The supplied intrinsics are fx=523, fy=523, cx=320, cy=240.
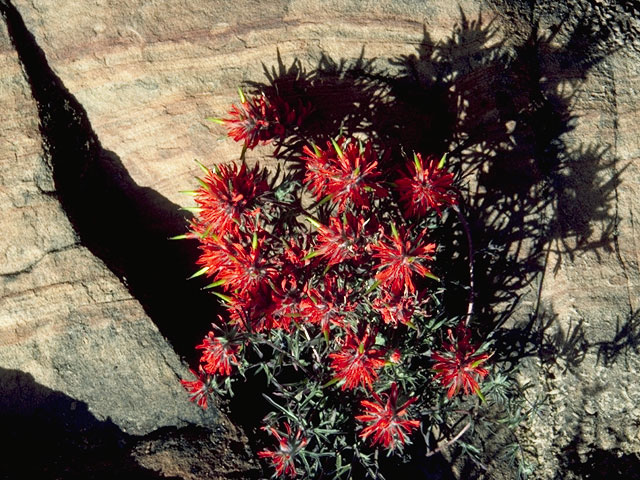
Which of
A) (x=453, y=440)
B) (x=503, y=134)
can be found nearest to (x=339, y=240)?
(x=503, y=134)

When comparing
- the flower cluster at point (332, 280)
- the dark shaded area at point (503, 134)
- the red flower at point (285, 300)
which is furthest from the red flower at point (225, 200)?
the dark shaded area at point (503, 134)

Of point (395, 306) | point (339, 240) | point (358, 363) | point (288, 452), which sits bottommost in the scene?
point (288, 452)

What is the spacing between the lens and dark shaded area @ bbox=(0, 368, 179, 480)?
3.00m

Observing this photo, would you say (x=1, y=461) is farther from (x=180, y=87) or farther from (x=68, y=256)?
(x=180, y=87)

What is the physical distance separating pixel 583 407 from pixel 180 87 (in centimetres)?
309

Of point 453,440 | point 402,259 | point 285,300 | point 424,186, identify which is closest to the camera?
point 402,259

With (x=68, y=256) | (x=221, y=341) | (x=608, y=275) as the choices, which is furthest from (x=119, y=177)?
(x=608, y=275)

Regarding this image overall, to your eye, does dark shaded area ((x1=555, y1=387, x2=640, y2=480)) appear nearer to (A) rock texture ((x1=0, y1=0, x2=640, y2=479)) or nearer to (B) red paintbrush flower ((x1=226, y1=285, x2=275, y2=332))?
(A) rock texture ((x1=0, y1=0, x2=640, y2=479))

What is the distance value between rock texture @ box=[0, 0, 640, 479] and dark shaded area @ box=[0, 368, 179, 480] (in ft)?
0.21

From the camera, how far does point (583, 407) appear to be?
10.6 ft

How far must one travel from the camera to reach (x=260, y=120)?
101 inches

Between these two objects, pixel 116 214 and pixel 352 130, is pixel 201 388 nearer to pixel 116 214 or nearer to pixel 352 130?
pixel 116 214

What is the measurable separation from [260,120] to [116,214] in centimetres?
133

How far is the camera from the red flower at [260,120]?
2.56 meters
